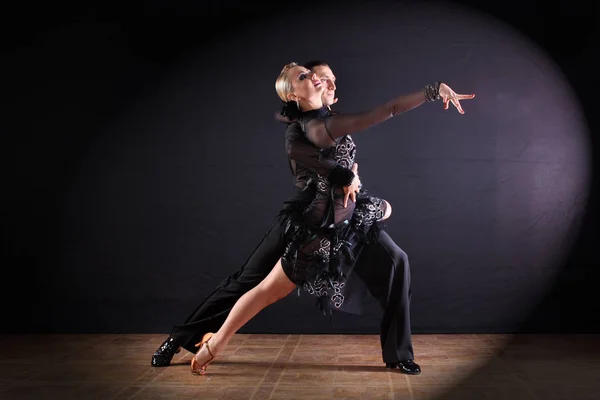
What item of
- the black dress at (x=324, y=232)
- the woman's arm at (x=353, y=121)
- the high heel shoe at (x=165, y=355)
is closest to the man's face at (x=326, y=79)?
the black dress at (x=324, y=232)

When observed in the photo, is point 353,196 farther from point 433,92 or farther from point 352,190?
point 433,92

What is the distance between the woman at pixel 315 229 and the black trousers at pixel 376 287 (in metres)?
0.14

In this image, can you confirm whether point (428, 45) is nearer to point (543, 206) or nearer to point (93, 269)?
Result: point (543, 206)

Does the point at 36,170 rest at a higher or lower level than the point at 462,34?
lower

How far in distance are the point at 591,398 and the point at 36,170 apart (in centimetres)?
355

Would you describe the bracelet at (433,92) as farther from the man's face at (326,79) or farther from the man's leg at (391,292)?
the man's leg at (391,292)

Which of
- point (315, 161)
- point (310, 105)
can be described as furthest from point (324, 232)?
point (310, 105)

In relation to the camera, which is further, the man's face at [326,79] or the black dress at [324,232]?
the man's face at [326,79]

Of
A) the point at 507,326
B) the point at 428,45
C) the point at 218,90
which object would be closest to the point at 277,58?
the point at 218,90

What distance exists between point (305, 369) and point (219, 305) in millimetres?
553

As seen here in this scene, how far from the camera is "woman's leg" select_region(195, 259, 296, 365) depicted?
372cm

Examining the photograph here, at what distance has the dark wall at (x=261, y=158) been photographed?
4.83 meters

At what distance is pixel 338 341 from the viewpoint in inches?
185

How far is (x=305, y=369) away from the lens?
387 cm
